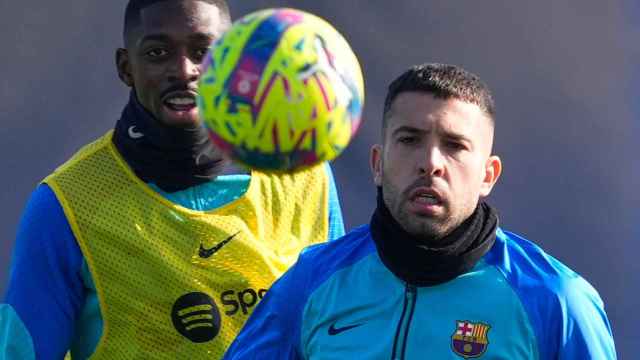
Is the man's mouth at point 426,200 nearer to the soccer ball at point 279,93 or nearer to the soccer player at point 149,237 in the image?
the soccer ball at point 279,93

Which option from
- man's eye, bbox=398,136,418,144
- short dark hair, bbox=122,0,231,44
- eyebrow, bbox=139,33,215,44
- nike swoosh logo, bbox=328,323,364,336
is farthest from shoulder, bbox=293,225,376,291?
short dark hair, bbox=122,0,231,44

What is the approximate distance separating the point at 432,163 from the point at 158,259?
0.91m

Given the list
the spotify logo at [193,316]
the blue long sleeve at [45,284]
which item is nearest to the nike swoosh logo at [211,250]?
the spotify logo at [193,316]

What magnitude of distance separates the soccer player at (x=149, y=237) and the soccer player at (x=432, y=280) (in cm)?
35

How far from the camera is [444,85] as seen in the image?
155 inches

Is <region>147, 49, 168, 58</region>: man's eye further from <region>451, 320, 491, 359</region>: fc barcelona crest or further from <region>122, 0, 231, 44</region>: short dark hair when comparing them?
<region>451, 320, 491, 359</region>: fc barcelona crest

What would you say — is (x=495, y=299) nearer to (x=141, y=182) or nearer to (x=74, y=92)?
(x=141, y=182)

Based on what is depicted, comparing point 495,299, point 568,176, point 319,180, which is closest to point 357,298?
point 495,299

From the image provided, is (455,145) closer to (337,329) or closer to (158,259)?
(337,329)

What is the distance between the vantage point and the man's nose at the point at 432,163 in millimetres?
3770

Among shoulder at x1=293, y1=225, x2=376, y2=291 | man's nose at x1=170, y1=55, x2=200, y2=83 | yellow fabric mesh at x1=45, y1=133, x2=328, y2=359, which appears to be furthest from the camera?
yellow fabric mesh at x1=45, y1=133, x2=328, y2=359

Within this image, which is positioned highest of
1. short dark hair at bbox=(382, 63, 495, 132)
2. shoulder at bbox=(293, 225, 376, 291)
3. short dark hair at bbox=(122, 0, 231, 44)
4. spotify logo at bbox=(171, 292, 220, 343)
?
short dark hair at bbox=(122, 0, 231, 44)

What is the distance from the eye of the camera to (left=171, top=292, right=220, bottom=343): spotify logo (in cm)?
423

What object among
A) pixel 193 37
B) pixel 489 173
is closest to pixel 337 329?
pixel 489 173
